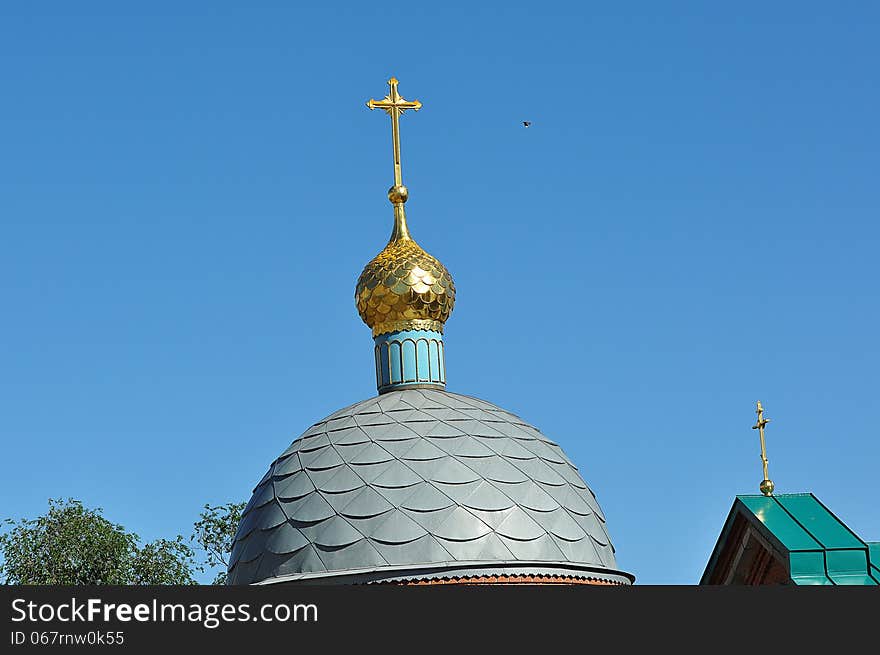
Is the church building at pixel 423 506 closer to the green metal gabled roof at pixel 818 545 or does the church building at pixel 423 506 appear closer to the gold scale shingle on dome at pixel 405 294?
the gold scale shingle on dome at pixel 405 294

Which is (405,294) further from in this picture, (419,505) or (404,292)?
(419,505)

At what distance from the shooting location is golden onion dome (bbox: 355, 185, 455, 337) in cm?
1917

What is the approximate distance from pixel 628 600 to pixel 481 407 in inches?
333

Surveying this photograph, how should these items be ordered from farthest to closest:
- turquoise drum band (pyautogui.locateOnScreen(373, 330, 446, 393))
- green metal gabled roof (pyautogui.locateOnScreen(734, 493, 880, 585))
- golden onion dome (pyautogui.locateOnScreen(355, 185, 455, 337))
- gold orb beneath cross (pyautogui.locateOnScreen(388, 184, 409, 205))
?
gold orb beneath cross (pyautogui.locateOnScreen(388, 184, 409, 205)) → golden onion dome (pyautogui.locateOnScreen(355, 185, 455, 337)) → turquoise drum band (pyautogui.locateOnScreen(373, 330, 446, 393)) → green metal gabled roof (pyautogui.locateOnScreen(734, 493, 880, 585))

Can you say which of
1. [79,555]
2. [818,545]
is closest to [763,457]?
[818,545]

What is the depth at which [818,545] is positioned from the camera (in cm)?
1225

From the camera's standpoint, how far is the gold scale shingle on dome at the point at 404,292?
755 inches

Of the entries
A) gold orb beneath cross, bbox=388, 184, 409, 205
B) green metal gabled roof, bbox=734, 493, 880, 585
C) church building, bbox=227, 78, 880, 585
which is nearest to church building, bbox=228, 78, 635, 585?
church building, bbox=227, 78, 880, 585

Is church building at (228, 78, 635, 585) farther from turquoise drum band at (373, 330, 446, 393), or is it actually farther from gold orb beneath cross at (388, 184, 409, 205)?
gold orb beneath cross at (388, 184, 409, 205)

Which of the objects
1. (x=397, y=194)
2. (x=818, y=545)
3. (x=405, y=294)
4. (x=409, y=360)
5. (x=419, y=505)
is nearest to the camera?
(x=818, y=545)

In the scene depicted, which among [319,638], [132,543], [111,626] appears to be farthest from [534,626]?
[132,543]

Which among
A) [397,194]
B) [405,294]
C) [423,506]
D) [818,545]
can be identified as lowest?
[818,545]

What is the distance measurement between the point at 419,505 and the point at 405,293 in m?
3.70

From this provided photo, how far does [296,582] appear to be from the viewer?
52.4 ft
